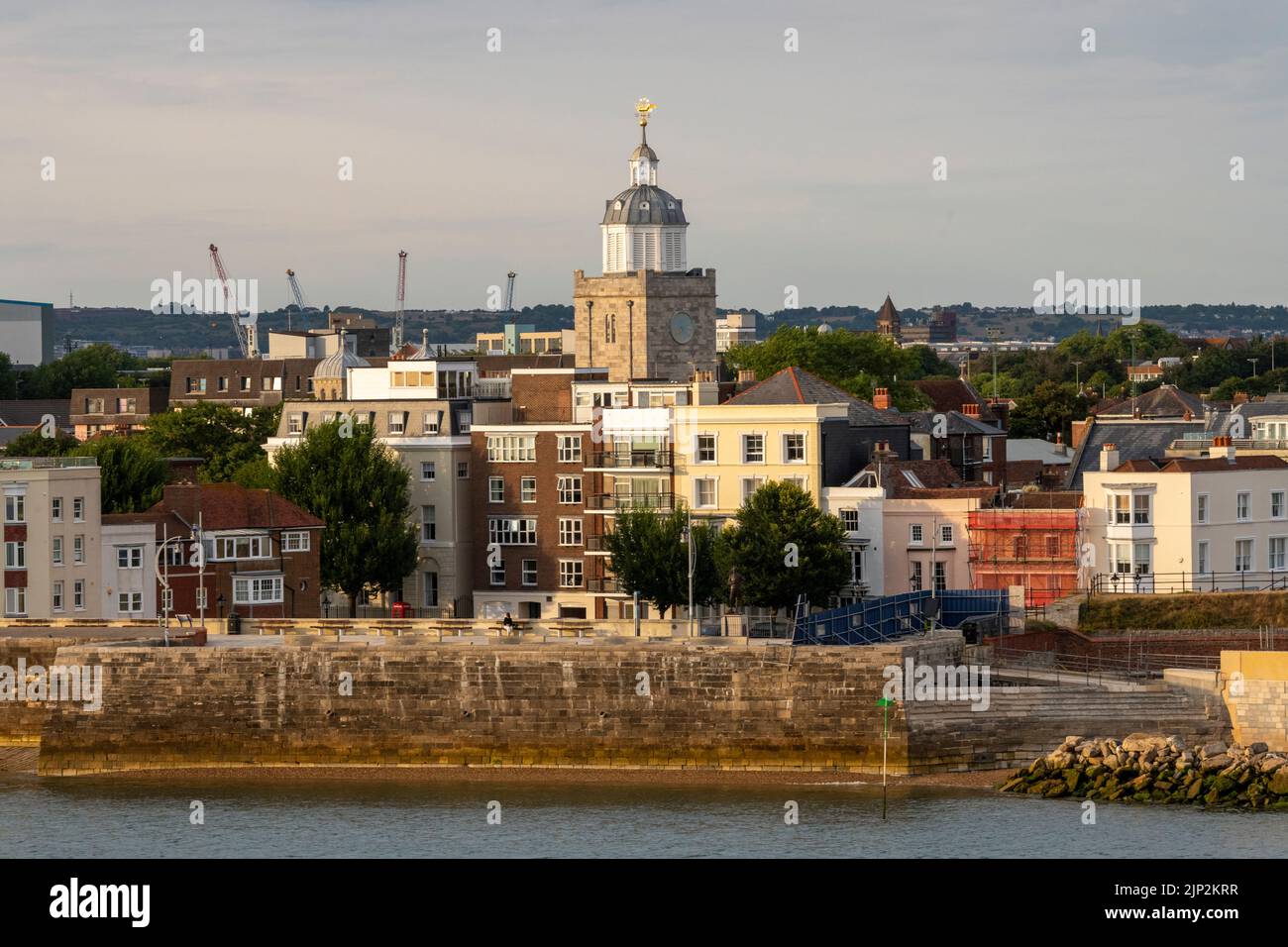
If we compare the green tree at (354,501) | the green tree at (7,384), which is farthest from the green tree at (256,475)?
the green tree at (7,384)

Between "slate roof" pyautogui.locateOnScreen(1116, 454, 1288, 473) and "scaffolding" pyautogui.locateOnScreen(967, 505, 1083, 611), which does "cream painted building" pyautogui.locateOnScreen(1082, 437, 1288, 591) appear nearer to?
"slate roof" pyautogui.locateOnScreen(1116, 454, 1288, 473)

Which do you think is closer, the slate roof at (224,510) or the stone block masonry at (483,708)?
the stone block masonry at (483,708)

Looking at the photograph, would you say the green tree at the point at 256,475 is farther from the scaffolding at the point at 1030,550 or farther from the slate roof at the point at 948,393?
the slate roof at the point at 948,393

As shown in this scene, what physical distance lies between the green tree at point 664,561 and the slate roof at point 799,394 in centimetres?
590

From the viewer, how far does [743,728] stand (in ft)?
209

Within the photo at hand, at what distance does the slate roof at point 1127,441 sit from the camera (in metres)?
91.2

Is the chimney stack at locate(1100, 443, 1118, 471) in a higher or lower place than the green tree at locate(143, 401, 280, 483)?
lower

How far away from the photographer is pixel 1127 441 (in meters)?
93.0

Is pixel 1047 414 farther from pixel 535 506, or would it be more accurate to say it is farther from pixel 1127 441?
pixel 535 506

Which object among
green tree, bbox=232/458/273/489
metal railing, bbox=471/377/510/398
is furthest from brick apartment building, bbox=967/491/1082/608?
green tree, bbox=232/458/273/489

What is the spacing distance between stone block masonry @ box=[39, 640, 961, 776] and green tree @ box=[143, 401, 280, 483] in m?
44.8

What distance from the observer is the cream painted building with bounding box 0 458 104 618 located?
7956 cm
